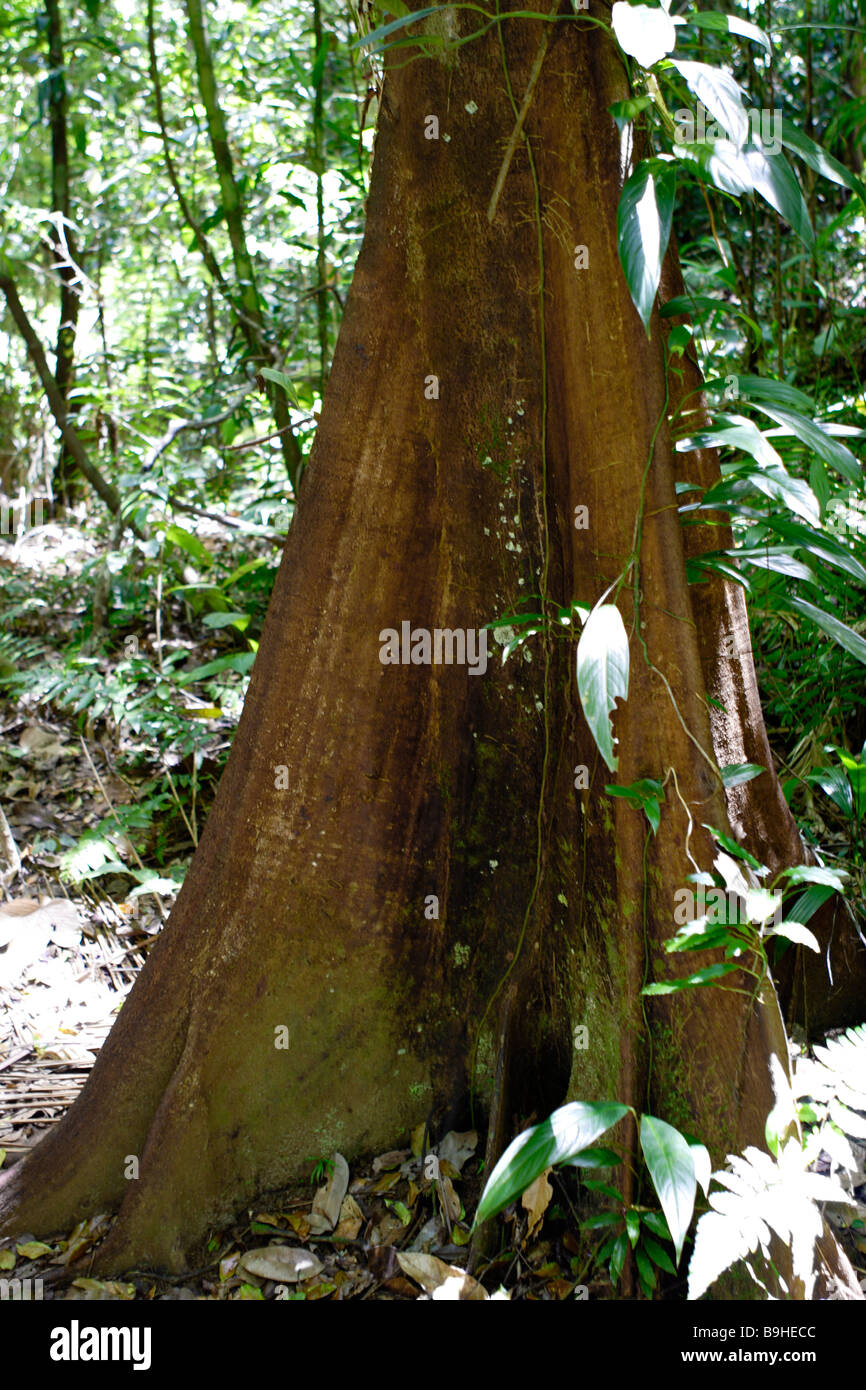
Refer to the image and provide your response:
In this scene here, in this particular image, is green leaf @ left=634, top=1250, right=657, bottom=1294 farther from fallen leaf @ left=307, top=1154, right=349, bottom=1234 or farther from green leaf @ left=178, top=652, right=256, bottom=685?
green leaf @ left=178, top=652, right=256, bottom=685

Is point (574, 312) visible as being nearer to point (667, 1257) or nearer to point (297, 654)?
point (297, 654)

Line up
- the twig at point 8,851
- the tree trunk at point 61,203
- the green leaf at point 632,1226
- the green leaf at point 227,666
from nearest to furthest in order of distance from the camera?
the green leaf at point 632,1226 < the twig at point 8,851 < the green leaf at point 227,666 < the tree trunk at point 61,203

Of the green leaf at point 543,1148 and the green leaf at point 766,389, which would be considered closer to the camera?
the green leaf at point 543,1148

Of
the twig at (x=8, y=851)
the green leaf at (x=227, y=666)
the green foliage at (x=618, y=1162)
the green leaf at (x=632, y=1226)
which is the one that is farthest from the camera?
the green leaf at (x=227, y=666)

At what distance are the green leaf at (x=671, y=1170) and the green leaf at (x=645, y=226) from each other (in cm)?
110

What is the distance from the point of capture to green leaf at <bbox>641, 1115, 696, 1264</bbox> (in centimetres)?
130

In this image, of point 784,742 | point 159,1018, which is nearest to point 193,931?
point 159,1018

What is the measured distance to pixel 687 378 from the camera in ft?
5.92

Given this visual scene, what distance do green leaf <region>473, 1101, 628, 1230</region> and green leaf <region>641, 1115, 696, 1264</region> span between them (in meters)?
0.05

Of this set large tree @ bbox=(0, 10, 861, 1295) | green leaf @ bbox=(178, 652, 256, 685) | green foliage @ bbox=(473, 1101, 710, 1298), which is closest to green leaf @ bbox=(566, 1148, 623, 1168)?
green foliage @ bbox=(473, 1101, 710, 1298)

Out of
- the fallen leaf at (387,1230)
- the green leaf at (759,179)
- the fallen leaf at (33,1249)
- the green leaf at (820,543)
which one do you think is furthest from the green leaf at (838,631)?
the fallen leaf at (33,1249)

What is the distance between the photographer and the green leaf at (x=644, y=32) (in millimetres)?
1227

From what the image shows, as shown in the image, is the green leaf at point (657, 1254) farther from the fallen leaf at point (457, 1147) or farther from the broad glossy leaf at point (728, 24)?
the broad glossy leaf at point (728, 24)
